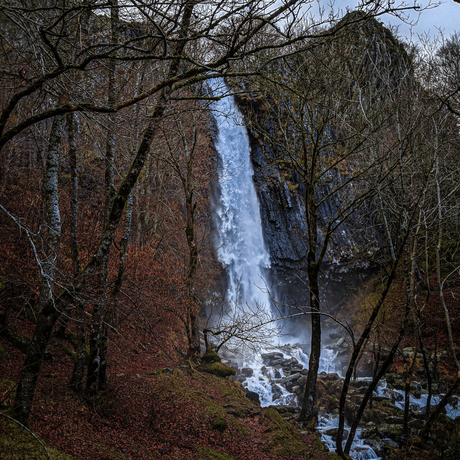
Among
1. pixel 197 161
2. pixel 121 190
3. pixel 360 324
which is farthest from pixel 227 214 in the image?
pixel 121 190

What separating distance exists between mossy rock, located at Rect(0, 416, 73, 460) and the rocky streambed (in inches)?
161

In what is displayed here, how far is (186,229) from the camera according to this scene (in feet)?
31.9

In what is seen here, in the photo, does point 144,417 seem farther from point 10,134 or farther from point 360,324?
point 360,324

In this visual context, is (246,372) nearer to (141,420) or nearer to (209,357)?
(209,357)

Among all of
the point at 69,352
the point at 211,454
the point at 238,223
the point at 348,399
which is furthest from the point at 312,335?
the point at 238,223

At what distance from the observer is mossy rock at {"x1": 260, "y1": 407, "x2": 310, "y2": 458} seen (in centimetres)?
614

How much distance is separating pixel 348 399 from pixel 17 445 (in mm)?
9968

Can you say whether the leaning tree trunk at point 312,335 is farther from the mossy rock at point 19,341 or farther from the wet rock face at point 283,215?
the wet rock face at point 283,215

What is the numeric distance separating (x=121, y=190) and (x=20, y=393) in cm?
267

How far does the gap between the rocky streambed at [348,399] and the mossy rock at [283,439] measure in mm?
1570

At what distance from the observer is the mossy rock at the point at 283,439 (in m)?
6.14

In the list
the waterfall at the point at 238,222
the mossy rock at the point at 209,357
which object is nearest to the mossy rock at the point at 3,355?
the mossy rock at the point at 209,357

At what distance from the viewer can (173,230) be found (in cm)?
1647

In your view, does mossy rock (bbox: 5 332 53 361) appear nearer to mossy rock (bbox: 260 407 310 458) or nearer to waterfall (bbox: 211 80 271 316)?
mossy rock (bbox: 260 407 310 458)
